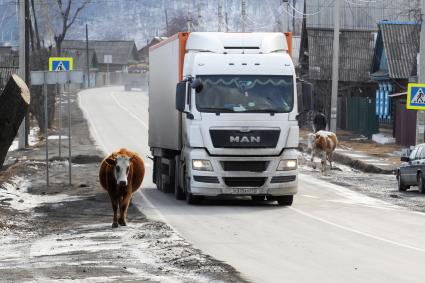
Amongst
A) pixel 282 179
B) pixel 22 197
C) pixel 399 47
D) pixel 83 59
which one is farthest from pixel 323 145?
pixel 83 59

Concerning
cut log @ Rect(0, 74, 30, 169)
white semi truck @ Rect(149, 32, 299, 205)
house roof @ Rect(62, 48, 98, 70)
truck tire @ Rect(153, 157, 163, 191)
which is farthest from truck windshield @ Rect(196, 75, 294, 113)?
house roof @ Rect(62, 48, 98, 70)

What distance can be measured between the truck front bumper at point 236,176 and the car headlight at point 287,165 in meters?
0.09

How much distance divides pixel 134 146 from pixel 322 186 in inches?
793

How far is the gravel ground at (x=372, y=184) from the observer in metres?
28.0

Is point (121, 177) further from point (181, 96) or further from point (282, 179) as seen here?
point (282, 179)

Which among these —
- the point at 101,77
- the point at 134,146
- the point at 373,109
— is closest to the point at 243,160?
the point at 134,146

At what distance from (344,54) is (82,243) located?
56.3 meters

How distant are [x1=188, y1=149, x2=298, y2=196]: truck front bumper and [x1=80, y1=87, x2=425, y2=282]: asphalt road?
1.41 ft

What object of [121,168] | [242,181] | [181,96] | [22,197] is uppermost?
[181,96]

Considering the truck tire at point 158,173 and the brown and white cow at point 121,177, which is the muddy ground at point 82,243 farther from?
the truck tire at point 158,173

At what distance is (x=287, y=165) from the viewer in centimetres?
2406

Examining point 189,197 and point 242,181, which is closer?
point 242,181

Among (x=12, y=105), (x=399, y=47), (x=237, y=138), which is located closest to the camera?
(x=12, y=105)

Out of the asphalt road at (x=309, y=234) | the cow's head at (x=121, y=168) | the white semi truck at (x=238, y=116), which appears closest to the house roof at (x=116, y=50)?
the asphalt road at (x=309, y=234)
